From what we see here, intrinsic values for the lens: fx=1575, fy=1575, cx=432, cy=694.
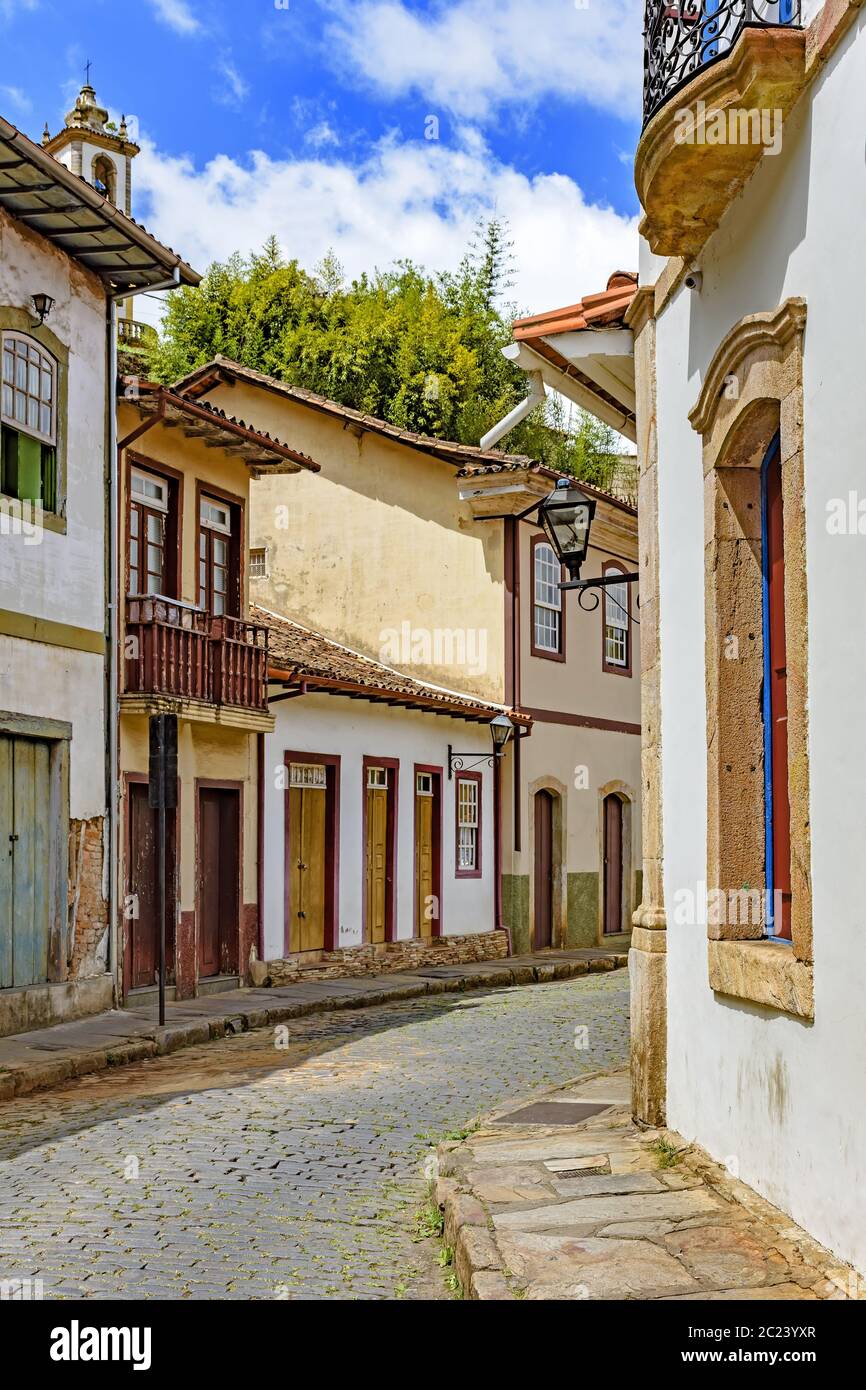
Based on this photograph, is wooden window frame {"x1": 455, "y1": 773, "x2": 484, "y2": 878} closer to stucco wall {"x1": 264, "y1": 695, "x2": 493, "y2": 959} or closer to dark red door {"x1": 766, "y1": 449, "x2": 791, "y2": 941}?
stucco wall {"x1": 264, "y1": 695, "x2": 493, "y2": 959}

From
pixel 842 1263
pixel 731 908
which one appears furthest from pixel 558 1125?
pixel 842 1263

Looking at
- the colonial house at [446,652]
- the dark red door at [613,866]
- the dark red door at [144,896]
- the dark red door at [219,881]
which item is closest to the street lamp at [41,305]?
the dark red door at [144,896]

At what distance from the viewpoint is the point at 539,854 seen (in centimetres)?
2352

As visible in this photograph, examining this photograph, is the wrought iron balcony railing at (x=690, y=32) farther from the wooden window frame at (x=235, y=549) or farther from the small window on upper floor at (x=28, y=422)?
the wooden window frame at (x=235, y=549)

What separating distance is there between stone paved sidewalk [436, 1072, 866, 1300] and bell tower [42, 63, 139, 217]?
37.6m

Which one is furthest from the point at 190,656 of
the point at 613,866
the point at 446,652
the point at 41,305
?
the point at 613,866

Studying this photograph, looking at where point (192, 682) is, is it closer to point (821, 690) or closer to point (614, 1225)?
point (614, 1225)

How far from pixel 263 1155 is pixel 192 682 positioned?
26.4ft

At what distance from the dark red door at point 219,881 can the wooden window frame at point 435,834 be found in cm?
417

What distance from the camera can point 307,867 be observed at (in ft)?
59.8

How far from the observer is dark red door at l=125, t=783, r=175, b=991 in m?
15.2

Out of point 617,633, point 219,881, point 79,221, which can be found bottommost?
point 219,881

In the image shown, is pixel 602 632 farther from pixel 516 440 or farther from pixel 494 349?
pixel 494 349
